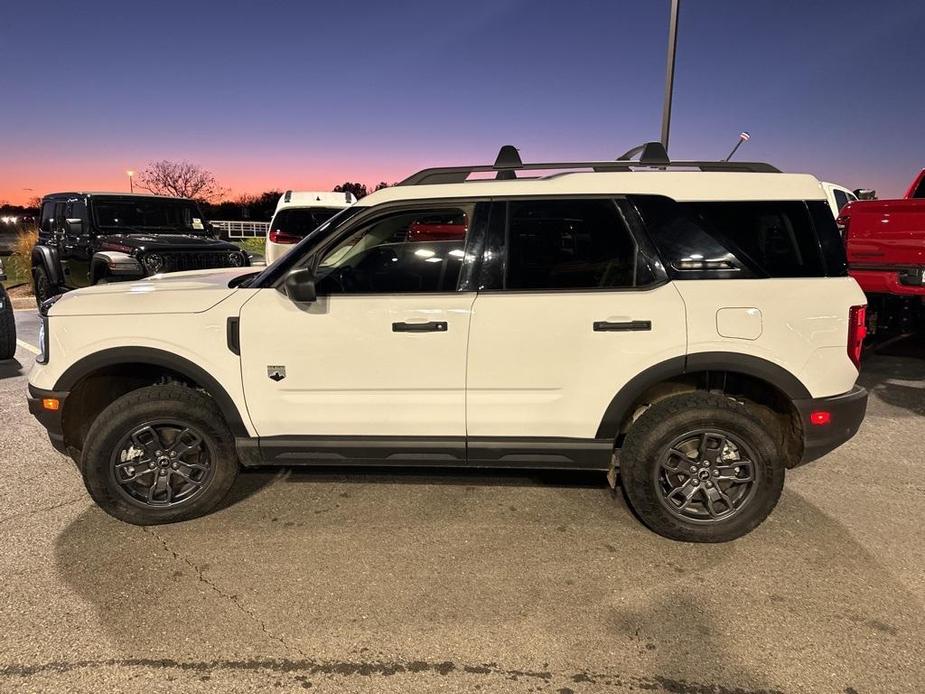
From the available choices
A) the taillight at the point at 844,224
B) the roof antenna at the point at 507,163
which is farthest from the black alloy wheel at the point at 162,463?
the taillight at the point at 844,224

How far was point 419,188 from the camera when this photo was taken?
3244 millimetres

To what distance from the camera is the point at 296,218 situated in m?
10.7

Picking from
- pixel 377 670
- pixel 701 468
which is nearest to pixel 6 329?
pixel 377 670

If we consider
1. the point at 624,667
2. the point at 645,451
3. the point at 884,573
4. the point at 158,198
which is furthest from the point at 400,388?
the point at 158,198

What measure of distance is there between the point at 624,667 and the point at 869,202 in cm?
613

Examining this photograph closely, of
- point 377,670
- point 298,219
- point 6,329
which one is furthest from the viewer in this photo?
point 298,219

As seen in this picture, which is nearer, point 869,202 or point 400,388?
point 400,388

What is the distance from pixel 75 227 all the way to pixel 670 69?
9.17 m

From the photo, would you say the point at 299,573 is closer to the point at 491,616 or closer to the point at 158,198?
the point at 491,616

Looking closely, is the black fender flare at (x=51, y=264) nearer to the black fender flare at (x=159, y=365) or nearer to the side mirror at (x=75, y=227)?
the side mirror at (x=75, y=227)

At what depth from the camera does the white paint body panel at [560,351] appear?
10.0 feet

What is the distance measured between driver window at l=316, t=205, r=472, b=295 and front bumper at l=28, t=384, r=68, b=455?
1.58 m

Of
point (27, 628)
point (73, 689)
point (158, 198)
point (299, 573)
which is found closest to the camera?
point (73, 689)

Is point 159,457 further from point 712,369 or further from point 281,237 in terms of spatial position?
point 281,237
